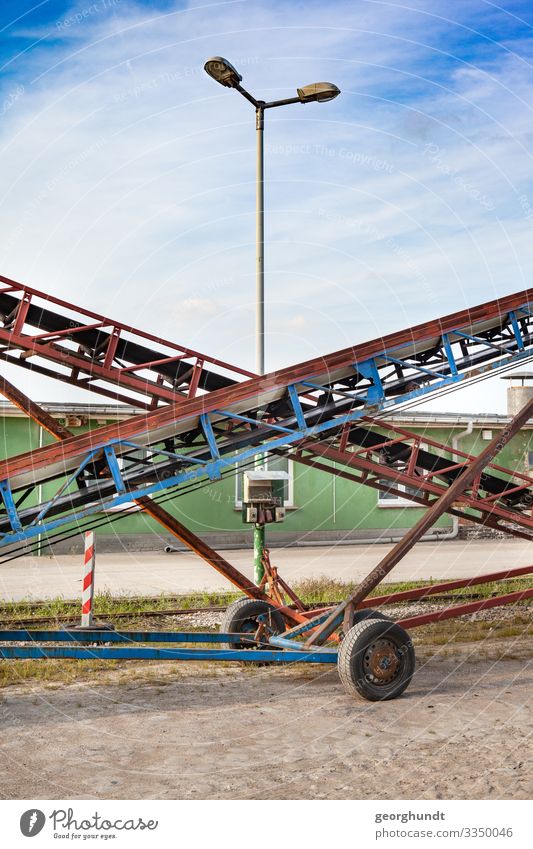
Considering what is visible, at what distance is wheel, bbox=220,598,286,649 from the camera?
10.4 metres

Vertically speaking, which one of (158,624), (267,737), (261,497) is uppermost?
(261,497)

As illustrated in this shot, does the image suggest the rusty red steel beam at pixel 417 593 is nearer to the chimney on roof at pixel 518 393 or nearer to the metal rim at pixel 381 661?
the metal rim at pixel 381 661

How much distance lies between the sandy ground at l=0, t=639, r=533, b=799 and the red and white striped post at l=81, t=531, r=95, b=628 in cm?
117

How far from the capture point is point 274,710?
26.8 ft

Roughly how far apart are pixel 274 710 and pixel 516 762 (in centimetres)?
247

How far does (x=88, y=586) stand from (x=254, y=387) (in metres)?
3.80

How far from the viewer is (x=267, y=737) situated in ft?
24.0

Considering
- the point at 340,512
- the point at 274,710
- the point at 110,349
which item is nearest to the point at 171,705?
the point at 274,710

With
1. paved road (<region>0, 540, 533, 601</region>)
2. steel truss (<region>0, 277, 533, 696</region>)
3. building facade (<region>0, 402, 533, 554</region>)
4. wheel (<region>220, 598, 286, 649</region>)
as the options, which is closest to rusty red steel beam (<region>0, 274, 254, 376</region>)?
steel truss (<region>0, 277, 533, 696</region>)

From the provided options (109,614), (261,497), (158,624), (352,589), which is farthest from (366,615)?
(352,589)

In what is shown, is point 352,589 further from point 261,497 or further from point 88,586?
point 88,586

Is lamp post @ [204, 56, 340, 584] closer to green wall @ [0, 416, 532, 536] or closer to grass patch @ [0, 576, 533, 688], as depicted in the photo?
grass patch @ [0, 576, 533, 688]
